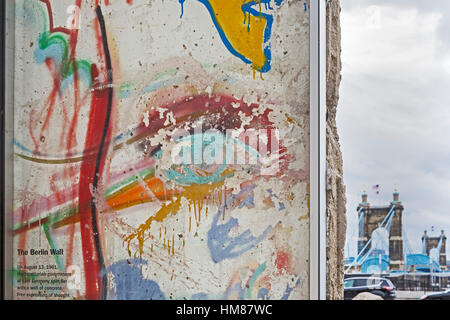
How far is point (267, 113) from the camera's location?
1.98 metres

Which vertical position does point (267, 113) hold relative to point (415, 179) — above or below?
above

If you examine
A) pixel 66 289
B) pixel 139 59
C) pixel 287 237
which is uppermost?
pixel 139 59

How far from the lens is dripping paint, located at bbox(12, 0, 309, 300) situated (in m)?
1.96

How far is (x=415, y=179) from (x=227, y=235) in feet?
2.07

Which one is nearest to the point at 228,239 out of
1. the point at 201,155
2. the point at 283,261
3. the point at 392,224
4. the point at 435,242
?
the point at 283,261

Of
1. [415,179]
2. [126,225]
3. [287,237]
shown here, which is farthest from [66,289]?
[415,179]

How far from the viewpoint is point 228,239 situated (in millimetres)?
1966

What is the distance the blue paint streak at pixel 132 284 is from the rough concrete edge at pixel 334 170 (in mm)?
579

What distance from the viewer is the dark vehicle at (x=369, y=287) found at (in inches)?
74.5

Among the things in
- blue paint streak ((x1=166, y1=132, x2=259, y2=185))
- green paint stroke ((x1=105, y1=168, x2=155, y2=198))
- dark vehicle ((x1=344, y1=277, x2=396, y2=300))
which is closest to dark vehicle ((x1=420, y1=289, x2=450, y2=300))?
dark vehicle ((x1=344, y1=277, x2=396, y2=300))

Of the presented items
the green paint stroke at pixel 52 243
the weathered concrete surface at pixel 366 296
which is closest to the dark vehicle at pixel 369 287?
the weathered concrete surface at pixel 366 296

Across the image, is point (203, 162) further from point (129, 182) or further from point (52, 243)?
→ point (52, 243)

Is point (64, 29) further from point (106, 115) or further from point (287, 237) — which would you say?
point (287, 237)

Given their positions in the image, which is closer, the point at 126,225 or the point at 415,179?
the point at 415,179
